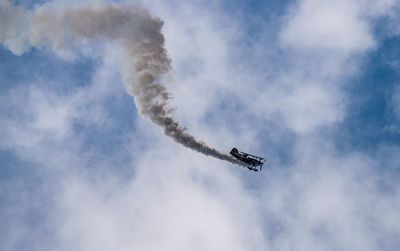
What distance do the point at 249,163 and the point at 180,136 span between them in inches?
629

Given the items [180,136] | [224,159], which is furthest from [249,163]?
[180,136]

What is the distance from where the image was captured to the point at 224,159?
435 feet

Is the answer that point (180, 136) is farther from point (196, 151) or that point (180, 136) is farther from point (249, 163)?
point (249, 163)

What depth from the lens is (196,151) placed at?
424 ft

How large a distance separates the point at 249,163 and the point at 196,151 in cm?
1209

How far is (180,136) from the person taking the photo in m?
128

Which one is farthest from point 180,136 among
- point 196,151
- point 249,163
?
point 249,163

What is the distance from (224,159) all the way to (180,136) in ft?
34.3

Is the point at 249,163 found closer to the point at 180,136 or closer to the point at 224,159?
the point at 224,159

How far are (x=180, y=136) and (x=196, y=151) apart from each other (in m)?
4.27

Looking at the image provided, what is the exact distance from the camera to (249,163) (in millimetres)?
135375
